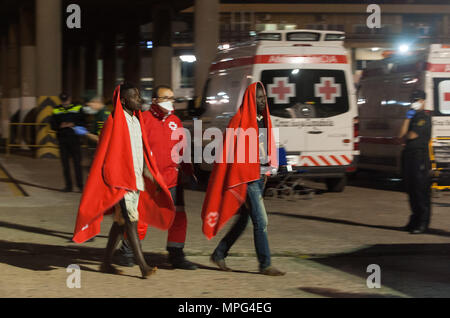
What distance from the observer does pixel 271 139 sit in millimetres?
7754

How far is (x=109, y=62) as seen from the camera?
5019 centimetres

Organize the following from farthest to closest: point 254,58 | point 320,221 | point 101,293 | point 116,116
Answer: point 254,58 → point 320,221 → point 116,116 → point 101,293

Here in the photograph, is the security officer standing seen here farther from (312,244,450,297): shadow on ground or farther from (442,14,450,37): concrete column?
(442,14,450,37): concrete column

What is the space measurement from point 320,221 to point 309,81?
3.49 m

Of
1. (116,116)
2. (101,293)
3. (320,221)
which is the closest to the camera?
(101,293)

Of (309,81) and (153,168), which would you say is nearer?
(153,168)

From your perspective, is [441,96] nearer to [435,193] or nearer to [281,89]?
[435,193]

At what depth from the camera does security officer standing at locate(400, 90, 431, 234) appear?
10.4 metres

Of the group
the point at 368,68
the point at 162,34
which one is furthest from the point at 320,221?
the point at 162,34

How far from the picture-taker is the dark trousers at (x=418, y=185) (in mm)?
10383

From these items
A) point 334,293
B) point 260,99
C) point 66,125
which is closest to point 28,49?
point 66,125

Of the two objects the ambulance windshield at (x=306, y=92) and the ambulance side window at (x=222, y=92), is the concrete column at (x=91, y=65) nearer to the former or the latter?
the ambulance side window at (x=222, y=92)

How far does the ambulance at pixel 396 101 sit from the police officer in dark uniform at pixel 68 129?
568cm
